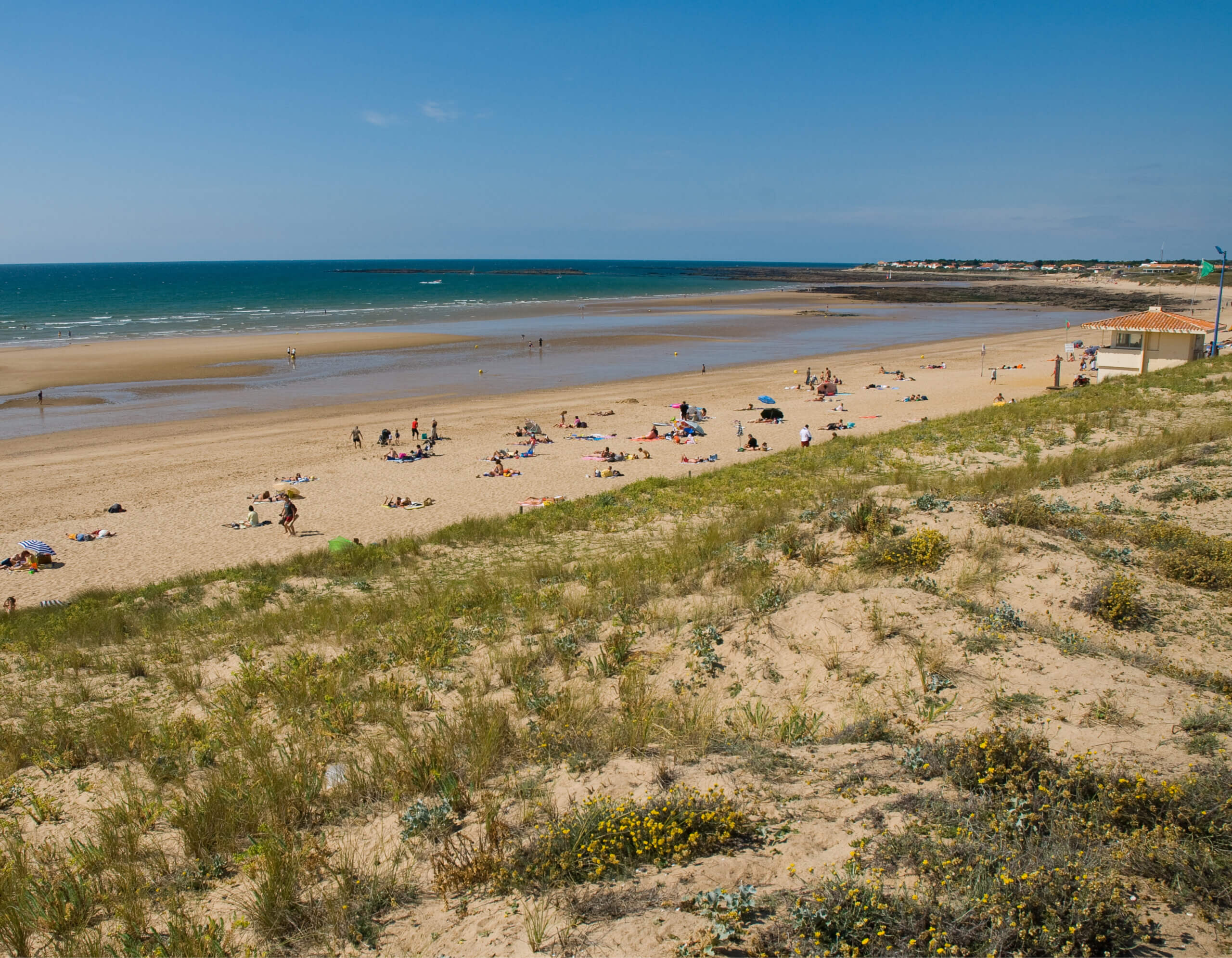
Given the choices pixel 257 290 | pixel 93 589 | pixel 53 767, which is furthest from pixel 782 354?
pixel 257 290

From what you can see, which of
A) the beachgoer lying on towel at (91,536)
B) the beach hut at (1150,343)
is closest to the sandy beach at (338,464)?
the beachgoer lying on towel at (91,536)

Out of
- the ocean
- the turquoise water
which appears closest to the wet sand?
the ocean

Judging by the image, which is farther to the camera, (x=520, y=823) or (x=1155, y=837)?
(x=520, y=823)

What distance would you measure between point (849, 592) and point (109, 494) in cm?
2052

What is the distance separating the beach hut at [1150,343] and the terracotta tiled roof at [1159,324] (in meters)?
0.02

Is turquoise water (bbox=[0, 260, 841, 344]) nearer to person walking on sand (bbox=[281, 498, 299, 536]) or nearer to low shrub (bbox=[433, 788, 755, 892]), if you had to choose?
person walking on sand (bbox=[281, 498, 299, 536])

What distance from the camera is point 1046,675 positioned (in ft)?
19.6

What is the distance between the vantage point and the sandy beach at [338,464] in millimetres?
16547

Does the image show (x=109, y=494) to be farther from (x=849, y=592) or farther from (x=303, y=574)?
(x=849, y=592)

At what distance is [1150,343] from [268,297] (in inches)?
3890

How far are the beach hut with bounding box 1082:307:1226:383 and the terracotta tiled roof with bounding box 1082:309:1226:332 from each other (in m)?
0.02

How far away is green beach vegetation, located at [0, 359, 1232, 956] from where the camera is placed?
3.75 metres

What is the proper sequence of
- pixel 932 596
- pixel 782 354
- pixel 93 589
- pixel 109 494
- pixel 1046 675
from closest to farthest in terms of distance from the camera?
pixel 1046 675 → pixel 932 596 → pixel 93 589 → pixel 109 494 → pixel 782 354

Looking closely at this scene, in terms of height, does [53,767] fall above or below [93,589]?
above
